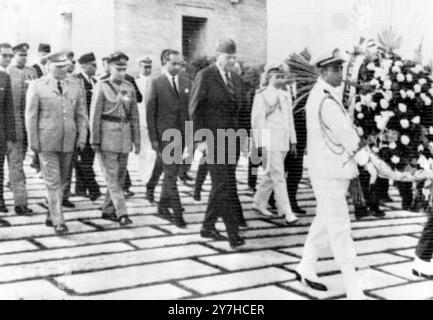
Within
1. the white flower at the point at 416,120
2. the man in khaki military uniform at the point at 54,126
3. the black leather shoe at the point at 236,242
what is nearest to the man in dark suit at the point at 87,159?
the man in khaki military uniform at the point at 54,126

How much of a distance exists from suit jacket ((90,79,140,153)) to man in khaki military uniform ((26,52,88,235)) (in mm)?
317

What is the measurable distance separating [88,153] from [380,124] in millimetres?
3929

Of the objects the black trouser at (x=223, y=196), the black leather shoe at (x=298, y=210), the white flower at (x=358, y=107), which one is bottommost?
the black leather shoe at (x=298, y=210)

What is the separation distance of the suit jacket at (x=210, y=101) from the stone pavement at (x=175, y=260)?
42.8 inches

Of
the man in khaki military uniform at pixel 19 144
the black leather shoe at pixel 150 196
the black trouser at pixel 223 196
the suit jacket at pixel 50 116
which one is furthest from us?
the black leather shoe at pixel 150 196

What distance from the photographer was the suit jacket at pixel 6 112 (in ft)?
22.6

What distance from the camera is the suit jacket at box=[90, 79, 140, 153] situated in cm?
665

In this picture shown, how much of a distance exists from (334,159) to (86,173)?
4.30m

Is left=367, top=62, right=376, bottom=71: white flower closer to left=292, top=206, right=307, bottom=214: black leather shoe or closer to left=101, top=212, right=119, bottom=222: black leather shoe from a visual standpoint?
left=292, top=206, right=307, bottom=214: black leather shoe

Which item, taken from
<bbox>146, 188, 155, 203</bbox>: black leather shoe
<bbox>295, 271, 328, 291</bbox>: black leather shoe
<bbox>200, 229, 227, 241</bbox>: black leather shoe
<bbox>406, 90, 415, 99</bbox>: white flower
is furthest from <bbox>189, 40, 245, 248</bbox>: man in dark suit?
<bbox>146, 188, 155, 203</bbox>: black leather shoe

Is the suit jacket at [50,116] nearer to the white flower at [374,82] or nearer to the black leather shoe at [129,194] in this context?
the black leather shoe at [129,194]

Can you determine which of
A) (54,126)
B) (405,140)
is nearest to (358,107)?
(405,140)

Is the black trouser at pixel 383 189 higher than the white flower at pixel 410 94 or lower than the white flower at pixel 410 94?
lower
